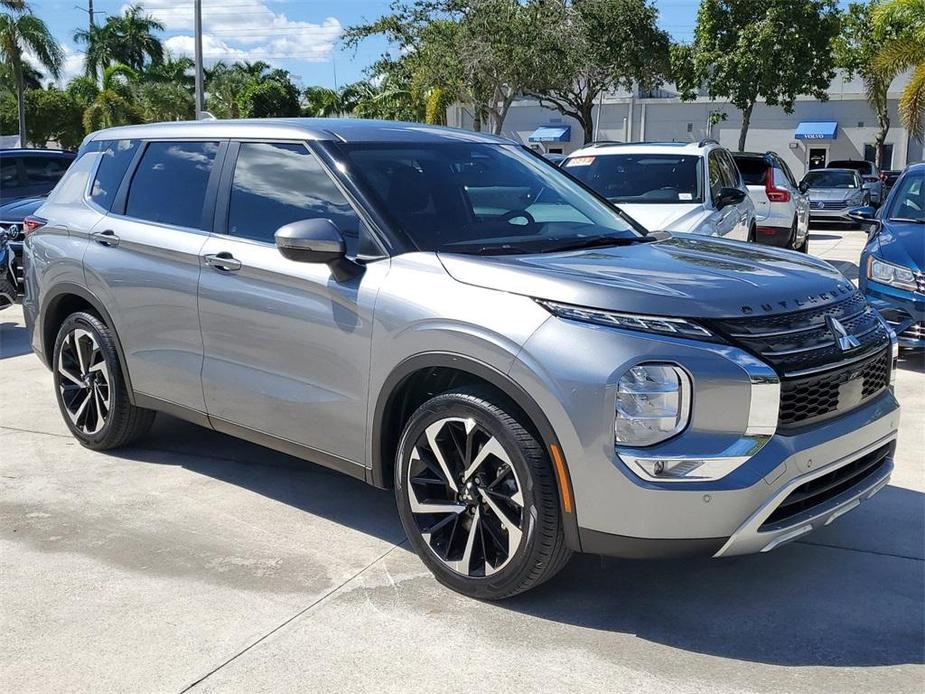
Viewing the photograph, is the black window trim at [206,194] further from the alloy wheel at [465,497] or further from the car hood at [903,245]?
the car hood at [903,245]

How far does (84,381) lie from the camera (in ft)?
18.6

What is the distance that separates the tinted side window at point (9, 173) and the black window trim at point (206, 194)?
26.7ft

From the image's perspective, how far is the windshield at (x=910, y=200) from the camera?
853cm

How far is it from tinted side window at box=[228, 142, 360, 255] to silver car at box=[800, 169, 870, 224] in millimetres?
19992

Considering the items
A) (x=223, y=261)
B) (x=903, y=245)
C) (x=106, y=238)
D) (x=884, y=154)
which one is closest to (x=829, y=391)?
(x=223, y=261)

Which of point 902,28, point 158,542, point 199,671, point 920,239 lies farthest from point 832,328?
point 902,28

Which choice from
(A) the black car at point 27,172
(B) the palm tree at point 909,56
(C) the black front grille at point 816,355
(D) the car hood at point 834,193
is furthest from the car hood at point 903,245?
(B) the palm tree at point 909,56

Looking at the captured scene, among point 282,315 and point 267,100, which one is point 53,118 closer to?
point 267,100

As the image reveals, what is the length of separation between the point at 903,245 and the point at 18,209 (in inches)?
373

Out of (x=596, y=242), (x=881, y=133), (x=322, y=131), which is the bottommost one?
(x=596, y=242)

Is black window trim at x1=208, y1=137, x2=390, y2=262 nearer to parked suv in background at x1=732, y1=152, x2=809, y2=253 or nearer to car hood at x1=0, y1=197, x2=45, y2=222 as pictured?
car hood at x1=0, y1=197, x2=45, y2=222

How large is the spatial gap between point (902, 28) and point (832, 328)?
30.4 m

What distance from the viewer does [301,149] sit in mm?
4461

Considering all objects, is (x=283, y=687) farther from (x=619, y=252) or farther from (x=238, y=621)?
(x=619, y=252)
